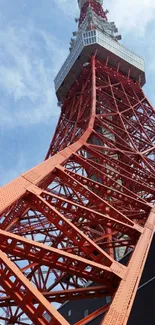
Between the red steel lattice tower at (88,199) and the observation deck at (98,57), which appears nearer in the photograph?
the red steel lattice tower at (88,199)

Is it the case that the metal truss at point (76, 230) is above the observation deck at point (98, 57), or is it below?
below

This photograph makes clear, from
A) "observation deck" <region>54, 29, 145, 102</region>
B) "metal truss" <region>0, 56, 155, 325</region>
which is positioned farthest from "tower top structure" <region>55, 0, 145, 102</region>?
"metal truss" <region>0, 56, 155, 325</region>

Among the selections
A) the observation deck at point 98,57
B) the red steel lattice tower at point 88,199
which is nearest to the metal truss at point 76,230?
the red steel lattice tower at point 88,199

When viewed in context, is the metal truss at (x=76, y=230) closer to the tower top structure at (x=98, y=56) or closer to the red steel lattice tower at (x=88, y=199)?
the red steel lattice tower at (x=88, y=199)

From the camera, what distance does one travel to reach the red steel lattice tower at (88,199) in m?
6.29

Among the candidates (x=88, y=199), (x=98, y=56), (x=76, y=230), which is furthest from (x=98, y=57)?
(x=76, y=230)

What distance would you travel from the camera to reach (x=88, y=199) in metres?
10.3

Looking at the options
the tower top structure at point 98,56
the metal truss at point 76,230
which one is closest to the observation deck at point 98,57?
the tower top structure at point 98,56

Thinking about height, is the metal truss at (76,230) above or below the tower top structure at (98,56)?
below

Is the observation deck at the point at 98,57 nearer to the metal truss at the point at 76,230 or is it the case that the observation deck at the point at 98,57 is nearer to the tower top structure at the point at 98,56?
the tower top structure at the point at 98,56

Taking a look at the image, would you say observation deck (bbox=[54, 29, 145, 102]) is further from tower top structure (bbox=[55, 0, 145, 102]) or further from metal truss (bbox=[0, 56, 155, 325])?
metal truss (bbox=[0, 56, 155, 325])

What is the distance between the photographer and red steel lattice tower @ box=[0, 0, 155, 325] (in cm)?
629

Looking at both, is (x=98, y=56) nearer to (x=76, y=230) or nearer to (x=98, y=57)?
(x=98, y=57)

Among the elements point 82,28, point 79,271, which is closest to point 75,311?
point 79,271
